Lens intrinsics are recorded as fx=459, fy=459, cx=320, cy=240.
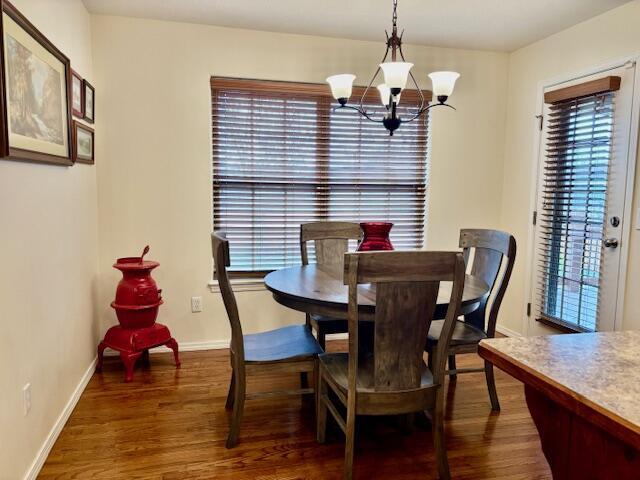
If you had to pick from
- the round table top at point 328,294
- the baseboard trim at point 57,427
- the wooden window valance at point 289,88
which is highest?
the wooden window valance at point 289,88

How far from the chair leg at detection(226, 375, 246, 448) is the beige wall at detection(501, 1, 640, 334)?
92.8 inches

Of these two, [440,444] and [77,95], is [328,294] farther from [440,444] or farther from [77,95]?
[77,95]

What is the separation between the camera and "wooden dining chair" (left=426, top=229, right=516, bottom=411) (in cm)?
245

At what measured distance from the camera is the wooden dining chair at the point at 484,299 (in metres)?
2.45

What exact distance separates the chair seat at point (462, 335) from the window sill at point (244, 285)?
4.72 ft

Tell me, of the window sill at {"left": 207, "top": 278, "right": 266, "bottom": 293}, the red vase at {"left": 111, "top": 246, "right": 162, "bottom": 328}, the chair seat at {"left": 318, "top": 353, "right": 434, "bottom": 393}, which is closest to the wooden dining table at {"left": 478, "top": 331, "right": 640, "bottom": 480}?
the chair seat at {"left": 318, "top": 353, "right": 434, "bottom": 393}

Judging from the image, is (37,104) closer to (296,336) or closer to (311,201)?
(296,336)

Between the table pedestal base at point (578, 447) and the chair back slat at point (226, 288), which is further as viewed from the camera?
the chair back slat at point (226, 288)

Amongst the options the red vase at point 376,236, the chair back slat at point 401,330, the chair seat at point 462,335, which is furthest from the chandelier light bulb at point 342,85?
the chair seat at point 462,335

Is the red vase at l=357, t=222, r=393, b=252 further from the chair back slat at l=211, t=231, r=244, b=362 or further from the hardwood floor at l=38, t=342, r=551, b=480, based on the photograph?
the hardwood floor at l=38, t=342, r=551, b=480

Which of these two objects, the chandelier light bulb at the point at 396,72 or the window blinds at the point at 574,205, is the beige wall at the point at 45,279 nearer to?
the chandelier light bulb at the point at 396,72

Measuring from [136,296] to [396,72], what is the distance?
2.08 meters

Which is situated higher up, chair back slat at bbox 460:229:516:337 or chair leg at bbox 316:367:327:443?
chair back slat at bbox 460:229:516:337

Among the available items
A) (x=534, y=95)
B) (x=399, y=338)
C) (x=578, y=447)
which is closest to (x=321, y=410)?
(x=399, y=338)
